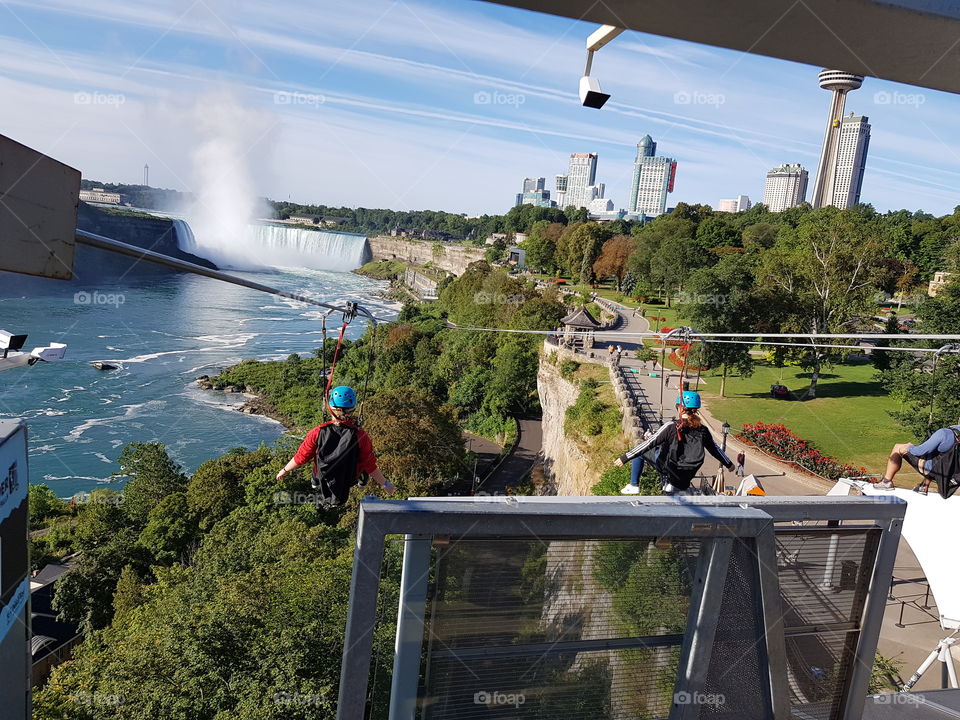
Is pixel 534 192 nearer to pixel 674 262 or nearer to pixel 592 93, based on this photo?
pixel 674 262

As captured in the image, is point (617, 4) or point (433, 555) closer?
point (617, 4)

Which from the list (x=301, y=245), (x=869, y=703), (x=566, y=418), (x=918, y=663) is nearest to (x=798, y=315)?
(x=566, y=418)

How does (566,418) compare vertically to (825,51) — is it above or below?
below

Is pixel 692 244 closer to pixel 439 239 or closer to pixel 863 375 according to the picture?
pixel 863 375

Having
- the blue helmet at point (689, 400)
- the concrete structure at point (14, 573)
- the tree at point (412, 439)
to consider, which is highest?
the blue helmet at point (689, 400)

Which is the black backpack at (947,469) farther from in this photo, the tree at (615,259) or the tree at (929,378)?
the tree at (615,259)

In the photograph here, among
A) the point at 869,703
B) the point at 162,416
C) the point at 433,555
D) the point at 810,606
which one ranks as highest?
the point at 433,555

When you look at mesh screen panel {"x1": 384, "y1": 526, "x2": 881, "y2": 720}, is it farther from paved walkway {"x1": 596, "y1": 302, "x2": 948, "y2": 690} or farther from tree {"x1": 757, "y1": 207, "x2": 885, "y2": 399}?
tree {"x1": 757, "y1": 207, "x2": 885, "y2": 399}

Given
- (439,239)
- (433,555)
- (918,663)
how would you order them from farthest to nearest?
(439,239) → (918,663) → (433,555)

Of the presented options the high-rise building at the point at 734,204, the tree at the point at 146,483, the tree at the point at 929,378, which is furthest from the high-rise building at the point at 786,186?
the tree at the point at 146,483
